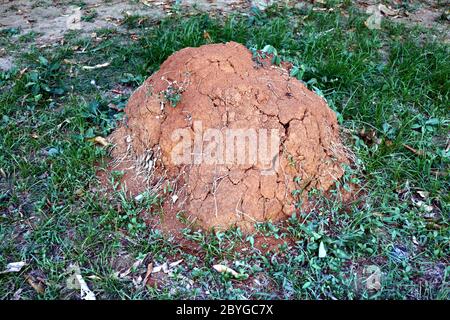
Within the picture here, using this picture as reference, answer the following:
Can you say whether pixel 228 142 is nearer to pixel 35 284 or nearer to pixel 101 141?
pixel 101 141

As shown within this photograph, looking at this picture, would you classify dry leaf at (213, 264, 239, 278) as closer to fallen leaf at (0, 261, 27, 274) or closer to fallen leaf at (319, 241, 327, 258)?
fallen leaf at (319, 241, 327, 258)

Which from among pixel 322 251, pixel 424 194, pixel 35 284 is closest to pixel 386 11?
pixel 424 194

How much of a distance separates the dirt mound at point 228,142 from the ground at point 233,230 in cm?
14

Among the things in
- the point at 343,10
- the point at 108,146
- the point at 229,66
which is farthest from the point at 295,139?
the point at 343,10

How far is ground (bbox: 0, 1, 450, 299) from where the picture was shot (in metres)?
2.49

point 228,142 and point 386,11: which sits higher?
point 386,11

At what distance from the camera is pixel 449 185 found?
3.03m

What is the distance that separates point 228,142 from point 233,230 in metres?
0.54

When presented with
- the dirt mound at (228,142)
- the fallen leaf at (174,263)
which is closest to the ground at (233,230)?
the fallen leaf at (174,263)

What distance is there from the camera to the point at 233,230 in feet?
8.79

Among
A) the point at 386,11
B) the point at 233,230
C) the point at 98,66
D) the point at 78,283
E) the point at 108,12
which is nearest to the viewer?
the point at 78,283

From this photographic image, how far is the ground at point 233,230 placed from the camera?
8.18 ft
